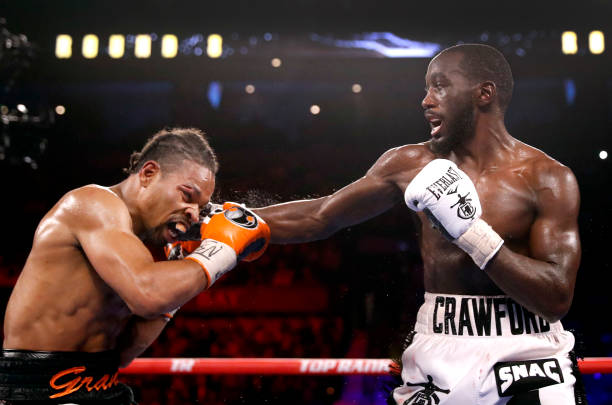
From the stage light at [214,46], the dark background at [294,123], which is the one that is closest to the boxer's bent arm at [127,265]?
the dark background at [294,123]

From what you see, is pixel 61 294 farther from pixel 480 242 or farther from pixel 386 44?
pixel 386 44

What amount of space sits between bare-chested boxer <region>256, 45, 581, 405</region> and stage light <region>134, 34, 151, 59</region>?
5632mm

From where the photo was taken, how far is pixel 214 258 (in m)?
1.81

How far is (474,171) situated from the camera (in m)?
2.16

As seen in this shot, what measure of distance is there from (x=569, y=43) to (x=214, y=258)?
6.64 metres

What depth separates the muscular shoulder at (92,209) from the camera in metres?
1.78

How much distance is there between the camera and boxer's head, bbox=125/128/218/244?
2.00m

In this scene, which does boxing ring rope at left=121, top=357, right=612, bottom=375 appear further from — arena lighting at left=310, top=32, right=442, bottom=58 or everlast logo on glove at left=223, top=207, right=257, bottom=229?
arena lighting at left=310, top=32, right=442, bottom=58

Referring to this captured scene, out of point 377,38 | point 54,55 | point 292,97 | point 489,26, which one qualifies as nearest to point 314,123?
point 292,97

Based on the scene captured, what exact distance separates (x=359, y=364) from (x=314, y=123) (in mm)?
5178

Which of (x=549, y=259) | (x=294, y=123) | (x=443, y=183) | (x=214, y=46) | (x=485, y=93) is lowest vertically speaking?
(x=294, y=123)

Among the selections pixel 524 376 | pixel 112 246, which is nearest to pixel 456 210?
pixel 524 376

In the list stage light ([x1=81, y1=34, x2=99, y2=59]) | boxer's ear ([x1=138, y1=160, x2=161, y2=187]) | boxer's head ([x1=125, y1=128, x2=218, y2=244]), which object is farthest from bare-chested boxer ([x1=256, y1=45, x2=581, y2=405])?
stage light ([x1=81, y1=34, x2=99, y2=59])

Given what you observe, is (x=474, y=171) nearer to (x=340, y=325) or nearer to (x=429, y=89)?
(x=429, y=89)
